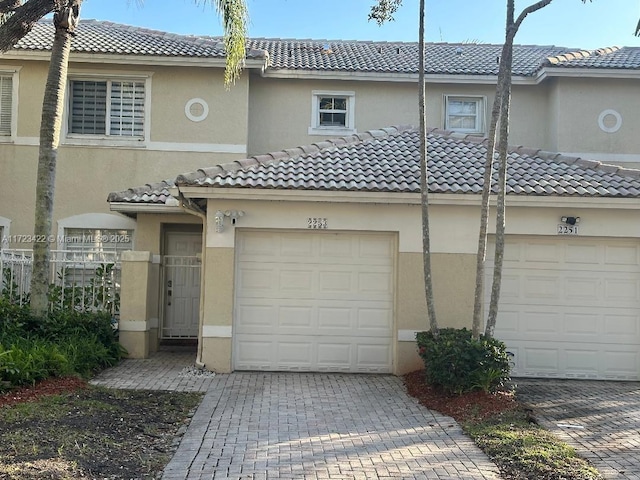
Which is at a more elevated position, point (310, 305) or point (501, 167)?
point (501, 167)

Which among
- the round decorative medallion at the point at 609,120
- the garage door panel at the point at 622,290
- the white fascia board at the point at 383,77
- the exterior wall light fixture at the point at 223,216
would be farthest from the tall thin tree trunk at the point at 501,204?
the round decorative medallion at the point at 609,120

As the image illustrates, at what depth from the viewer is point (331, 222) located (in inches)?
401

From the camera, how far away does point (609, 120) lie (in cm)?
1528

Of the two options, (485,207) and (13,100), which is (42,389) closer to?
(485,207)

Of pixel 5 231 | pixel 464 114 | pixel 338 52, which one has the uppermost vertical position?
pixel 338 52

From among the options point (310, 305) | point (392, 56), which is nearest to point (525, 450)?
point (310, 305)

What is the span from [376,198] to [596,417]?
448 cm

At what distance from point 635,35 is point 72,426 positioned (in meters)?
7.64

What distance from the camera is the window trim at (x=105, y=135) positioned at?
46.8 ft

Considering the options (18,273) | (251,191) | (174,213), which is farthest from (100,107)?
(251,191)

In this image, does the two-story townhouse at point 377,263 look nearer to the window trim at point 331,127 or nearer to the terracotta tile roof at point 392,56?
the window trim at point 331,127

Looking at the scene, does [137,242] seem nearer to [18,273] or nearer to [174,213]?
[174,213]

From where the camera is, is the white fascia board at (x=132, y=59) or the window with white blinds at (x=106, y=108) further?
the window with white blinds at (x=106, y=108)

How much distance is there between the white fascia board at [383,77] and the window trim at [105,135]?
2909 millimetres
